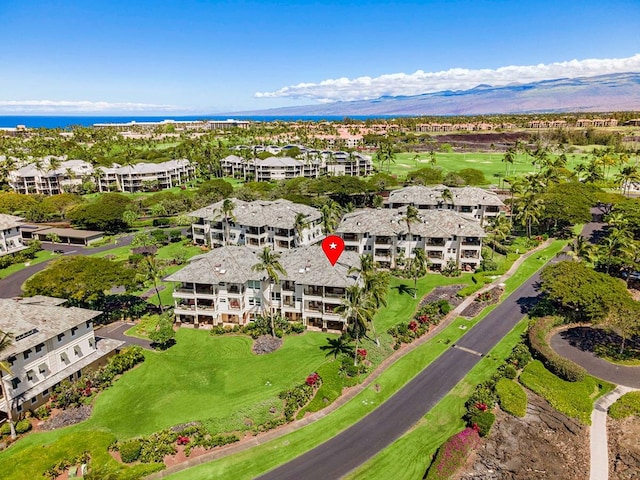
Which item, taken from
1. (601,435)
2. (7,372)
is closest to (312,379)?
(601,435)

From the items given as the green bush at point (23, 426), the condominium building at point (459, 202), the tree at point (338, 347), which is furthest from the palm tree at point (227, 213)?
the green bush at point (23, 426)

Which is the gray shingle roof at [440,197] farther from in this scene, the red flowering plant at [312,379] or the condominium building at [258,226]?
the red flowering plant at [312,379]

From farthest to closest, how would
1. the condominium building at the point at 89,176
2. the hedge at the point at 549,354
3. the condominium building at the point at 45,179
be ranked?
the condominium building at the point at 89,176, the condominium building at the point at 45,179, the hedge at the point at 549,354

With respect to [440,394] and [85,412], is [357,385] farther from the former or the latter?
[85,412]

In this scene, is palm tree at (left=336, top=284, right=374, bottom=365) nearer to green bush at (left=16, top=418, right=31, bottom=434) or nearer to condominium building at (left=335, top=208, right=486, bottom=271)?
condominium building at (left=335, top=208, right=486, bottom=271)

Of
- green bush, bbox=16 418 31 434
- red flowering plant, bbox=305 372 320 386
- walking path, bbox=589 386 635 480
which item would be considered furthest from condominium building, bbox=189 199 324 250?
walking path, bbox=589 386 635 480

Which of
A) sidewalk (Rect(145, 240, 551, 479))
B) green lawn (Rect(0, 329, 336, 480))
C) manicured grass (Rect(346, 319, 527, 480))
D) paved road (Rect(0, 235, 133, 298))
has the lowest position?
manicured grass (Rect(346, 319, 527, 480))

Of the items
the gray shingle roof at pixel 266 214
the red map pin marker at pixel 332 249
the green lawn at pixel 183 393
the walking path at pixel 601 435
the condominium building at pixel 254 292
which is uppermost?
the gray shingle roof at pixel 266 214
